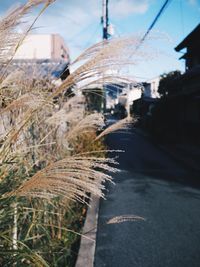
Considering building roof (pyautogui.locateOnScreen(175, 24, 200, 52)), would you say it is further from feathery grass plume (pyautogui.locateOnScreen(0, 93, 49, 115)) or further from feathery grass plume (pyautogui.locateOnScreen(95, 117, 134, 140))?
feathery grass plume (pyautogui.locateOnScreen(0, 93, 49, 115))

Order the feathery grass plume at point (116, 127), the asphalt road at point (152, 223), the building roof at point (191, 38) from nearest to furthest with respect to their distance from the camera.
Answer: the feathery grass plume at point (116, 127), the asphalt road at point (152, 223), the building roof at point (191, 38)

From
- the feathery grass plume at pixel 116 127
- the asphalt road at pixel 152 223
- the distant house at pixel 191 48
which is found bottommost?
the asphalt road at pixel 152 223

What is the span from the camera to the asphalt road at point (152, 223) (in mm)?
3760

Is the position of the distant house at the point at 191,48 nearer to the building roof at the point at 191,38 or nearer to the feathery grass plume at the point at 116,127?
the building roof at the point at 191,38

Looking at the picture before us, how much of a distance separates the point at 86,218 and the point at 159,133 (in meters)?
14.7

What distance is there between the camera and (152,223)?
487cm

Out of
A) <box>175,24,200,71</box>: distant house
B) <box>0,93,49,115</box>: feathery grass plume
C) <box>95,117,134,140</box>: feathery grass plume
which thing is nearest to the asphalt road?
<box>95,117,134,140</box>: feathery grass plume

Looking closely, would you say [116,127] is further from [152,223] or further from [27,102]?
[152,223]

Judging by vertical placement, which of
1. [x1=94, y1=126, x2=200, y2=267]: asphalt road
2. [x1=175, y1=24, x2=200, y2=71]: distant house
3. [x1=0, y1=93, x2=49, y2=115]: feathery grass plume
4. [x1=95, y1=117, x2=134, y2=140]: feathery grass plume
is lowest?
[x1=94, y1=126, x2=200, y2=267]: asphalt road

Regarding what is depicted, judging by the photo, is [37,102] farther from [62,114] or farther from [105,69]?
[62,114]

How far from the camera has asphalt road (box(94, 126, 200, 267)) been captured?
376cm

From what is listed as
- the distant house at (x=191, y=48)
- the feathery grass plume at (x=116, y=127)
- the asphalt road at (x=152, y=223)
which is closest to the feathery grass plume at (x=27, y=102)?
the feathery grass plume at (x=116, y=127)

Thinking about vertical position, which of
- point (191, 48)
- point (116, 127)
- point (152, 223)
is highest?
point (191, 48)

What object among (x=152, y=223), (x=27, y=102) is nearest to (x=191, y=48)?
(x=152, y=223)
